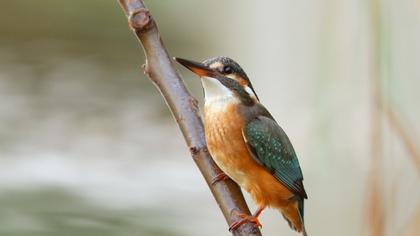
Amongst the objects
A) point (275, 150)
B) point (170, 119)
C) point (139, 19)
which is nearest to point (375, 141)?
point (275, 150)

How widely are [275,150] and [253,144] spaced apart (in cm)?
3

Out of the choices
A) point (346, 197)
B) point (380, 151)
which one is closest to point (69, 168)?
point (346, 197)

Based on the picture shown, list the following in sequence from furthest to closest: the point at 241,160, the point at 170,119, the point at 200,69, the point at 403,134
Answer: the point at 170,119
the point at 403,134
the point at 241,160
the point at 200,69

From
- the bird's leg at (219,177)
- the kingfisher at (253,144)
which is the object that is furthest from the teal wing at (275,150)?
the bird's leg at (219,177)

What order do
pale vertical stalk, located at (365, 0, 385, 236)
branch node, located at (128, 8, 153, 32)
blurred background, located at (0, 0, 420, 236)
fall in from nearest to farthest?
1. branch node, located at (128, 8, 153, 32)
2. pale vertical stalk, located at (365, 0, 385, 236)
3. blurred background, located at (0, 0, 420, 236)

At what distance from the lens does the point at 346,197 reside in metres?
1.56

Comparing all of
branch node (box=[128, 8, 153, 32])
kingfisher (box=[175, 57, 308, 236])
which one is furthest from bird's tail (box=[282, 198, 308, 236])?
branch node (box=[128, 8, 153, 32])

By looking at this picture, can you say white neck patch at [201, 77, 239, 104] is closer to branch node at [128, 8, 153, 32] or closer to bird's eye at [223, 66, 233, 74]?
bird's eye at [223, 66, 233, 74]

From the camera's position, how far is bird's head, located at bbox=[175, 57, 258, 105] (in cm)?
102

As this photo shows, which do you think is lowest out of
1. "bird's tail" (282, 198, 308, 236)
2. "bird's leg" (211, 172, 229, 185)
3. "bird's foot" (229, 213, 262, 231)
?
"bird's foot" (229, 213, 262, 231)

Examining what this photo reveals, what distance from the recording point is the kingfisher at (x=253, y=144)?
1.07m

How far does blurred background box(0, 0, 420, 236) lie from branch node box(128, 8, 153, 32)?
422mm

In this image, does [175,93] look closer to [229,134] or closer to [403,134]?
[229,134]

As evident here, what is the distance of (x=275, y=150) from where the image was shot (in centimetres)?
109
